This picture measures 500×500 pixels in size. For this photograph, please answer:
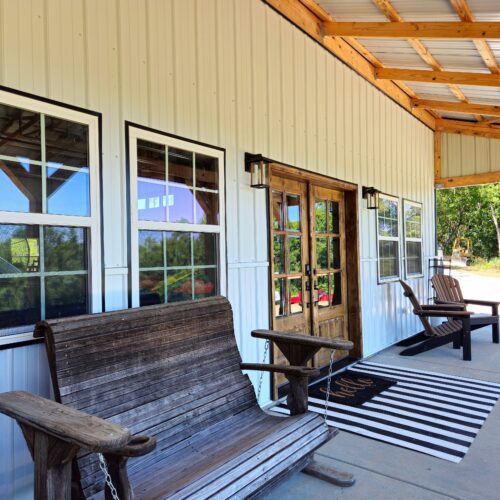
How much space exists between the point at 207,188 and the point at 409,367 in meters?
3.11

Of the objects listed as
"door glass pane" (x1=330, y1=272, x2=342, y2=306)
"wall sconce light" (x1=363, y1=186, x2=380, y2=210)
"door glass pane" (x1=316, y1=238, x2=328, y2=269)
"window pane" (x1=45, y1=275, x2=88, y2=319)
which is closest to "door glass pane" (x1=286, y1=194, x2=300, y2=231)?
"door glass pane" (x1=316, y1=238, x2=328, y2=269)

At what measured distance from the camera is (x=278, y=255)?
3.70 m

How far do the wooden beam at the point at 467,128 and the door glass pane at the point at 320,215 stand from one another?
4182mm

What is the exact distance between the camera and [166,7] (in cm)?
257

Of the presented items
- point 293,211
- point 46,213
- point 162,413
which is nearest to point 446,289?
point 293,211

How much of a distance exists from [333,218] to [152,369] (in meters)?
3.13

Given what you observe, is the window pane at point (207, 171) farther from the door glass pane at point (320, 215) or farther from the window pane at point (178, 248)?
the door glass pane at point (320, 215)

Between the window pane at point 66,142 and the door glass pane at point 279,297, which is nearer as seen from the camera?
the window pane at point 66,142

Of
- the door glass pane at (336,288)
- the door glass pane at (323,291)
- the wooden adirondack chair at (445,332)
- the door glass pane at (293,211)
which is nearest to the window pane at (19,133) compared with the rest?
the door glass pane at (293,211)

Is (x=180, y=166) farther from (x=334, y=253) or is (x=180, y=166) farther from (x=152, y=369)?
(x=334, y=253)

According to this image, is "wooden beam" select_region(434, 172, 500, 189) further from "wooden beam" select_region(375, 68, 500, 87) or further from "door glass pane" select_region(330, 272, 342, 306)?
"door glass pane" select_region(330, 272, 342, 306)

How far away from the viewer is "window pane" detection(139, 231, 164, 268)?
95.6 inches

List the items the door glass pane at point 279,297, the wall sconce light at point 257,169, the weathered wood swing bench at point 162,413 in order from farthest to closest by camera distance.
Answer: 1. the door glass pane at point 279,297
2. the wall sconce light at point 257,169
3. the weathered wood swing bench at point 162,413

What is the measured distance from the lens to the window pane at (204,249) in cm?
280
